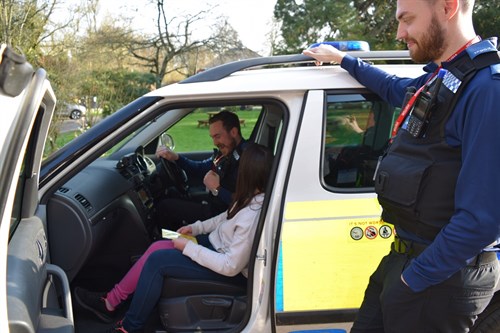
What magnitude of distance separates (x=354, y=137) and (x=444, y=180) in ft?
2.87

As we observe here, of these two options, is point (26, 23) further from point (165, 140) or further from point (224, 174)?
point (224, 174)

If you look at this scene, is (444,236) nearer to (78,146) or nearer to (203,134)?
(78,146)

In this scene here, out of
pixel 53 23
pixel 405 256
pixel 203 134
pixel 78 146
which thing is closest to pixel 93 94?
pixel 53 23

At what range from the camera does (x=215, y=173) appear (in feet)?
10.8

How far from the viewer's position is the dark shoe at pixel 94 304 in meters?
2.77

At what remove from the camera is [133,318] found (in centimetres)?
246

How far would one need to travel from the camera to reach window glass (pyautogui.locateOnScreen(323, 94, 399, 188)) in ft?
7.57

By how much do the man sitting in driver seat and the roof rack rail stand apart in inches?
35.8

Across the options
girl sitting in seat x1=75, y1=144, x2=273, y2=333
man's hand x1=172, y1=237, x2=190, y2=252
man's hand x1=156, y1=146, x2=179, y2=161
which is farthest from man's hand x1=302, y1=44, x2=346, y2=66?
man's hand x1=156, y1=146, x2=179, y2=161

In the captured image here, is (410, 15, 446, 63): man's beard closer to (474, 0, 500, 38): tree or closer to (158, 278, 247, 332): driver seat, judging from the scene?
(158, 278, 247, 332): driver seat

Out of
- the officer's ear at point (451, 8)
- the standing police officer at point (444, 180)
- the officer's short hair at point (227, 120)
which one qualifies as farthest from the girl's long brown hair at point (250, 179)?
the officer's ear at point (451, 8)

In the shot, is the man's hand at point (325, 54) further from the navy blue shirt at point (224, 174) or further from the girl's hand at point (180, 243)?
the girl's hand at point (180, 243)

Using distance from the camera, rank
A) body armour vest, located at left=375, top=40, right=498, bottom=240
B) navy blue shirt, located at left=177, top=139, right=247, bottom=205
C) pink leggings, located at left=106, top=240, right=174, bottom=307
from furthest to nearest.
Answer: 1. navy blue shirt, located at left=177, top=139, right=247, bottom=205
2. pink leggings, located at left=106, top=240, right=174, bottom=307
3. body armour vest, located at left=375, top=40, right=498, bottom=240

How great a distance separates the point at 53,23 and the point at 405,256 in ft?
38.9
